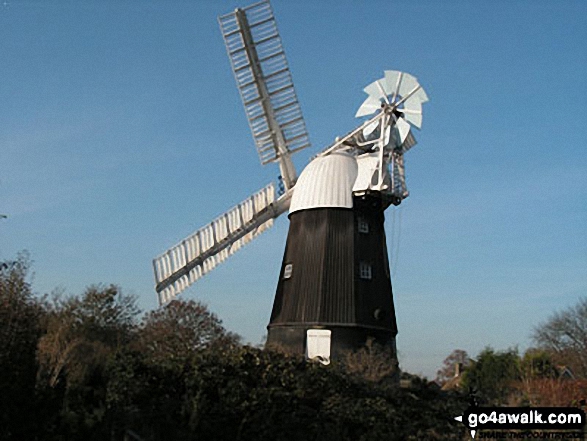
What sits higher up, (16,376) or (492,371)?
(492,371)

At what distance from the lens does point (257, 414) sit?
35.9 feet

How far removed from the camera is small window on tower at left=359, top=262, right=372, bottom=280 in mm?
18062

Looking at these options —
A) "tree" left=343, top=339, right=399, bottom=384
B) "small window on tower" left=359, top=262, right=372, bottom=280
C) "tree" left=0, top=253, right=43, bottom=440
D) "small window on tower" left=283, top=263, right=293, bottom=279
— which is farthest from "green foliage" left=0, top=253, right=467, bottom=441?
"small window on tower" left=283, top=263, right=293, bottom=279

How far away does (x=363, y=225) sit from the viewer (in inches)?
737

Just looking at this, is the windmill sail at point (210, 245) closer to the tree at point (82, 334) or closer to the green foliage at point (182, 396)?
the tree at point (82, 334)

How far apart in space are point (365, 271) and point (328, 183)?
9.31 feet

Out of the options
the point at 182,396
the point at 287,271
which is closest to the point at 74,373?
the point at 182,396

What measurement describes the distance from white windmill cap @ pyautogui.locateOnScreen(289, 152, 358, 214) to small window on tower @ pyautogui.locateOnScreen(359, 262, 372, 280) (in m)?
1.77

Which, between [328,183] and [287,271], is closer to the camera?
[328,183]

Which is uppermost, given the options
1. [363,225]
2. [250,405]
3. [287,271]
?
[363,225]

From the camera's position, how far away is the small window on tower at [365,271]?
18.1 metres

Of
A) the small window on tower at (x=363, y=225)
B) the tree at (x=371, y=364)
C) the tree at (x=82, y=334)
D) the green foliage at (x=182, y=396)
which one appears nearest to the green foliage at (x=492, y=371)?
the tree at (x=371, y=364)

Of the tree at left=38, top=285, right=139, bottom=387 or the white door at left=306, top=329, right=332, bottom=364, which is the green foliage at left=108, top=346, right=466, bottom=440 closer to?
the tree at left=38, top=285, right=139, bottom=387

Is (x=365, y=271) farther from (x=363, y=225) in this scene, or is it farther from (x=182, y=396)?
(x=182, y=396)
